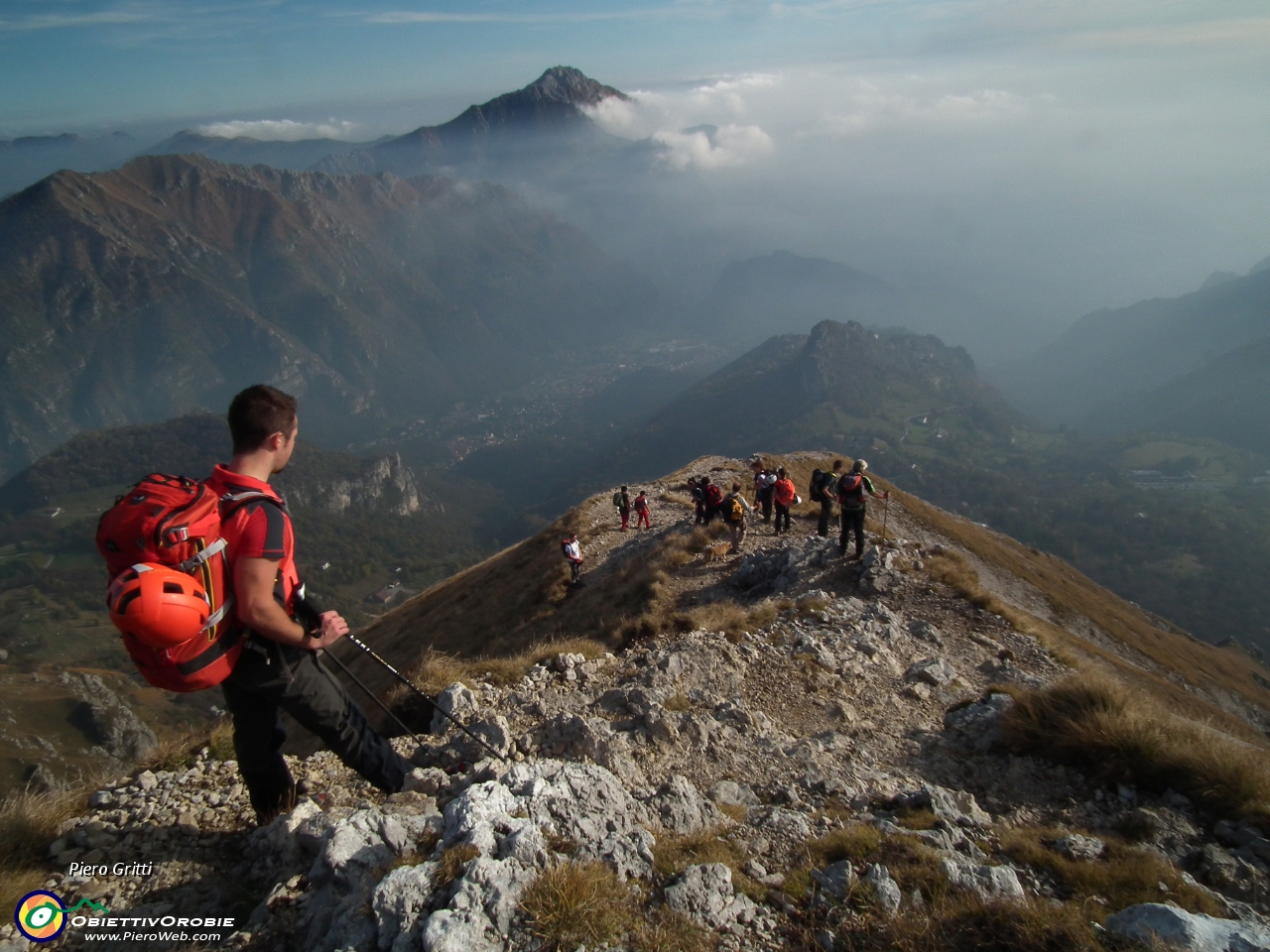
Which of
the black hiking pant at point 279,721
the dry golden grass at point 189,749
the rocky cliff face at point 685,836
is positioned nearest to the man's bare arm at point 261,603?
the black hiking pant at point 279,721

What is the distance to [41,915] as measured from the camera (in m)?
4.22

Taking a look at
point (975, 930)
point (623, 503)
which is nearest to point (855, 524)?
point (975, 930)

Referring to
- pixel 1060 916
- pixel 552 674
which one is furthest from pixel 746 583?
pixel 1060 916

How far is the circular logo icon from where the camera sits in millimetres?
4102

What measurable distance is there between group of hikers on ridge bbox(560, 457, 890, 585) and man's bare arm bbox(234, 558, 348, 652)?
13334 mm

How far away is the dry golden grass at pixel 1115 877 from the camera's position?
493 cm

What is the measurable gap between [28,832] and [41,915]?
42.9 inches

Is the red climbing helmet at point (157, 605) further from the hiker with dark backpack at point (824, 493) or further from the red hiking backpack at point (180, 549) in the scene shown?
the hiker with dark backpack at point (824, 493)

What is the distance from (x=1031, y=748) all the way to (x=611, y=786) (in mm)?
5838

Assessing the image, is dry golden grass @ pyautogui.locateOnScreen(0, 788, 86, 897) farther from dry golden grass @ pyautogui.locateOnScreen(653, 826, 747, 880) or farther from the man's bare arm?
dry golden grass @ pyautogui.locateOnScreen(653, 826, 747, 880)

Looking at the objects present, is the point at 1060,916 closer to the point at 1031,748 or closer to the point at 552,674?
the point at 1031,748

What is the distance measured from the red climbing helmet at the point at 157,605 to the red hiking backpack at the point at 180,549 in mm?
91

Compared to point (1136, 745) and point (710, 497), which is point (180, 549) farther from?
point (710, 497)

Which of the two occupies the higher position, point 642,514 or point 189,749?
point 189,749
